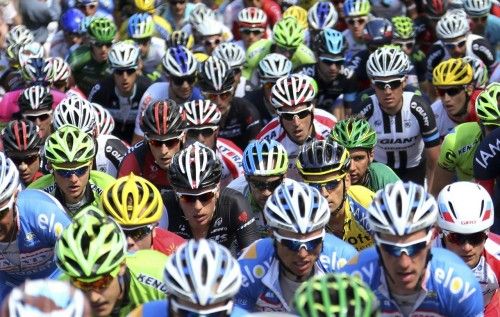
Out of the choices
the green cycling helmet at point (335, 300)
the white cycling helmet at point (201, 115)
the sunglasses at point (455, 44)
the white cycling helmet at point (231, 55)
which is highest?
the green cycling helmet at point (335, 300)

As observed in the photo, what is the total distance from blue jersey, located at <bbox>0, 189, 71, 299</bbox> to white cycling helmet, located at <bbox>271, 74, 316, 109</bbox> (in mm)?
3238

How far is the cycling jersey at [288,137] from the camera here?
10734 millimetres

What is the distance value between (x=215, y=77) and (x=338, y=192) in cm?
409

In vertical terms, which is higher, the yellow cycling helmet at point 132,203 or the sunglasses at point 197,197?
the yellow cycling helmet at point 132,203

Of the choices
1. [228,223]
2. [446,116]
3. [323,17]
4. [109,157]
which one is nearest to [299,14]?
[323,17]

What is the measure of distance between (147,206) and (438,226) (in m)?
1.94

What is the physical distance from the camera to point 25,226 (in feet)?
26.4

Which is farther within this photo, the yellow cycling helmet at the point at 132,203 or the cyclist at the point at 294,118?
the cyclist at the point at 294,118

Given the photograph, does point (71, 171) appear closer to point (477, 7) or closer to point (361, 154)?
point (361, 154)

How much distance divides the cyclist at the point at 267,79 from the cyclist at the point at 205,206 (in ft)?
13.7

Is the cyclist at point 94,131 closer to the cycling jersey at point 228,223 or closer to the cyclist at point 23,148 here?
the cyclist at point 23,148

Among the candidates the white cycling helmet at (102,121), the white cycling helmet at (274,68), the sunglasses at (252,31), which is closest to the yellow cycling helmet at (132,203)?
the white cycling helmet at (102,121)

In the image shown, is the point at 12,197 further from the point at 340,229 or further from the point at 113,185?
the point at 340,229

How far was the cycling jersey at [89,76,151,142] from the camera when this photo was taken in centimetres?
1354
